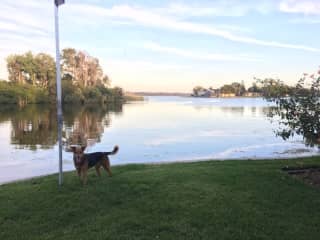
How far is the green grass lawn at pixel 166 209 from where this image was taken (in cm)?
431

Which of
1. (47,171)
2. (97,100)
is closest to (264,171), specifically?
(47,171)

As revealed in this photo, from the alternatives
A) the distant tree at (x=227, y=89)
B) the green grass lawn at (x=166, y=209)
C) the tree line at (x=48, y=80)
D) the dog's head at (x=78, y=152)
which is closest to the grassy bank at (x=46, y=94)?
the tree line at (x=48, y=80)

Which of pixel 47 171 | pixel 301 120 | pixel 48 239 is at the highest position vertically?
pixel 301 120

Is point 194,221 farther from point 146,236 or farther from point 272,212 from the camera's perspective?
point 272,212

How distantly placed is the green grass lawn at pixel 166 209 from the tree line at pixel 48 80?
6761cm

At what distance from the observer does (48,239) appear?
4.18 metres

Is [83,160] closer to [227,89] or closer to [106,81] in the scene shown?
[106,81]

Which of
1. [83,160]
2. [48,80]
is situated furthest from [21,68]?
[83,160]

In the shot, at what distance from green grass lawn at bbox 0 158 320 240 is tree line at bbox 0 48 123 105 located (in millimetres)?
67606

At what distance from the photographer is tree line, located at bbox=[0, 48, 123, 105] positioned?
70812mm

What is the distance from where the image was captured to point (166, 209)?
16.7ft

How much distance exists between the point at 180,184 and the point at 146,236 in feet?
8.24

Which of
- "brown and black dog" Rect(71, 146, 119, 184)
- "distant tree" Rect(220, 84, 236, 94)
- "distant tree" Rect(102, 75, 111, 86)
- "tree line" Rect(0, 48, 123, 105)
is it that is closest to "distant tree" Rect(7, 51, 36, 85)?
"tree line" Rect(0, 48, 123, 105)

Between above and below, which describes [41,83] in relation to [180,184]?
above
